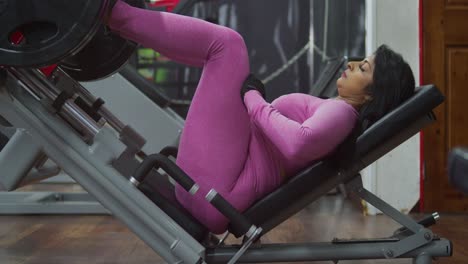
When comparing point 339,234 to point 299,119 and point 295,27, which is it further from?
point 295,27

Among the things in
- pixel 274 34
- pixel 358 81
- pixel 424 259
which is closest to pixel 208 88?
pixel 358 81

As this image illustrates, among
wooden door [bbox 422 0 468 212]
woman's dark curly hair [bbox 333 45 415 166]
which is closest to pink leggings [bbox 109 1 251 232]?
woman's dark curly hair [bbox 333 45 415 166]

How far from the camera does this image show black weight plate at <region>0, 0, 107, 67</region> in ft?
4.84

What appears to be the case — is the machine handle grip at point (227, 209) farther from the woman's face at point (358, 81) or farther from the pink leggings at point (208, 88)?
the woman's face at point (358, 81)

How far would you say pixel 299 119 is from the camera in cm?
171

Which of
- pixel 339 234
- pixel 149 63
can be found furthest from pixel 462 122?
pixel 149 63

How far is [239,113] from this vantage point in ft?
5.32

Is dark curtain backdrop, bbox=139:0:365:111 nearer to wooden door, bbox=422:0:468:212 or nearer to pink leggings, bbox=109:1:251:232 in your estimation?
wooden door, bbox=422:0:468:212

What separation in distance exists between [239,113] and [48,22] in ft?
1.66

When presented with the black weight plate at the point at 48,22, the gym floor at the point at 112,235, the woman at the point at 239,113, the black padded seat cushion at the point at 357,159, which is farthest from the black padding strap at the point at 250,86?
the gym floor at the point at 112,235

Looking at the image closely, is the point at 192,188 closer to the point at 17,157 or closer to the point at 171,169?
the point at 171,169

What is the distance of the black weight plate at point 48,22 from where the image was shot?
147 cm

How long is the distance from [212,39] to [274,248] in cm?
56

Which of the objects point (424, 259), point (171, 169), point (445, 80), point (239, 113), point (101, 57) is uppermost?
point (101, 57)
